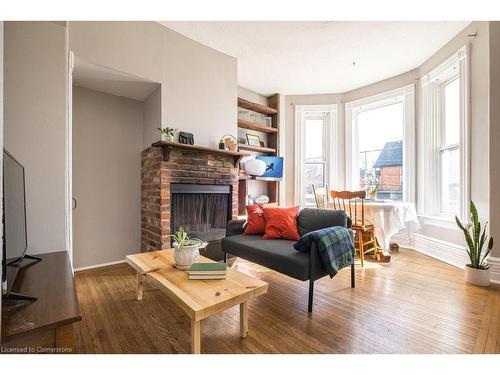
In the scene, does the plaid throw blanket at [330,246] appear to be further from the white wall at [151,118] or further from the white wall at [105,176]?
the white wall at [105,176]

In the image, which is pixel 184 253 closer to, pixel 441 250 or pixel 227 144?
pixel 227 144

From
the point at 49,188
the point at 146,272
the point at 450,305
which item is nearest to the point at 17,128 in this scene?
the point at 49,188

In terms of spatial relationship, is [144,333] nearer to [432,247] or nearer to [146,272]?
[146,272]

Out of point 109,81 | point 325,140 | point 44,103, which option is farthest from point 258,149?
point 44,103

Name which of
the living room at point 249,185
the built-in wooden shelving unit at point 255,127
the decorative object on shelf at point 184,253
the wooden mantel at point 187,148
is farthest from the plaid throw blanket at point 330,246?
the built-in wooden shelving unit at point 255,127

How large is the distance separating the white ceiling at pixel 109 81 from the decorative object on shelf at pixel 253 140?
1.69m

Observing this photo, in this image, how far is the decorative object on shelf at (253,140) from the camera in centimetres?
416

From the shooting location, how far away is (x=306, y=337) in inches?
61.4

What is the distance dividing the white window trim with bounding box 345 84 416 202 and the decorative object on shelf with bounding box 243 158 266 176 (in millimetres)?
1690

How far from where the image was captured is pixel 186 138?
2.89 metres

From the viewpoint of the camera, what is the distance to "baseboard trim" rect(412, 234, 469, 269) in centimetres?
291

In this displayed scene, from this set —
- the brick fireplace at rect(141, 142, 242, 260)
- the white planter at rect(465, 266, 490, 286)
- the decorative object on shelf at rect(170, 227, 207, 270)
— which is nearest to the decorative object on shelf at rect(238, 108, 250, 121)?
the brick fireplace at rect(141, 142, 242, 260)

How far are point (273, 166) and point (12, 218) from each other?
3398mm

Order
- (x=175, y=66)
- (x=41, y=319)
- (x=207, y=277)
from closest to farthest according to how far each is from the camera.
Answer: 1. (x=41, y=319)
2. (x=207, y=277)
3. (x=175, y=66)
